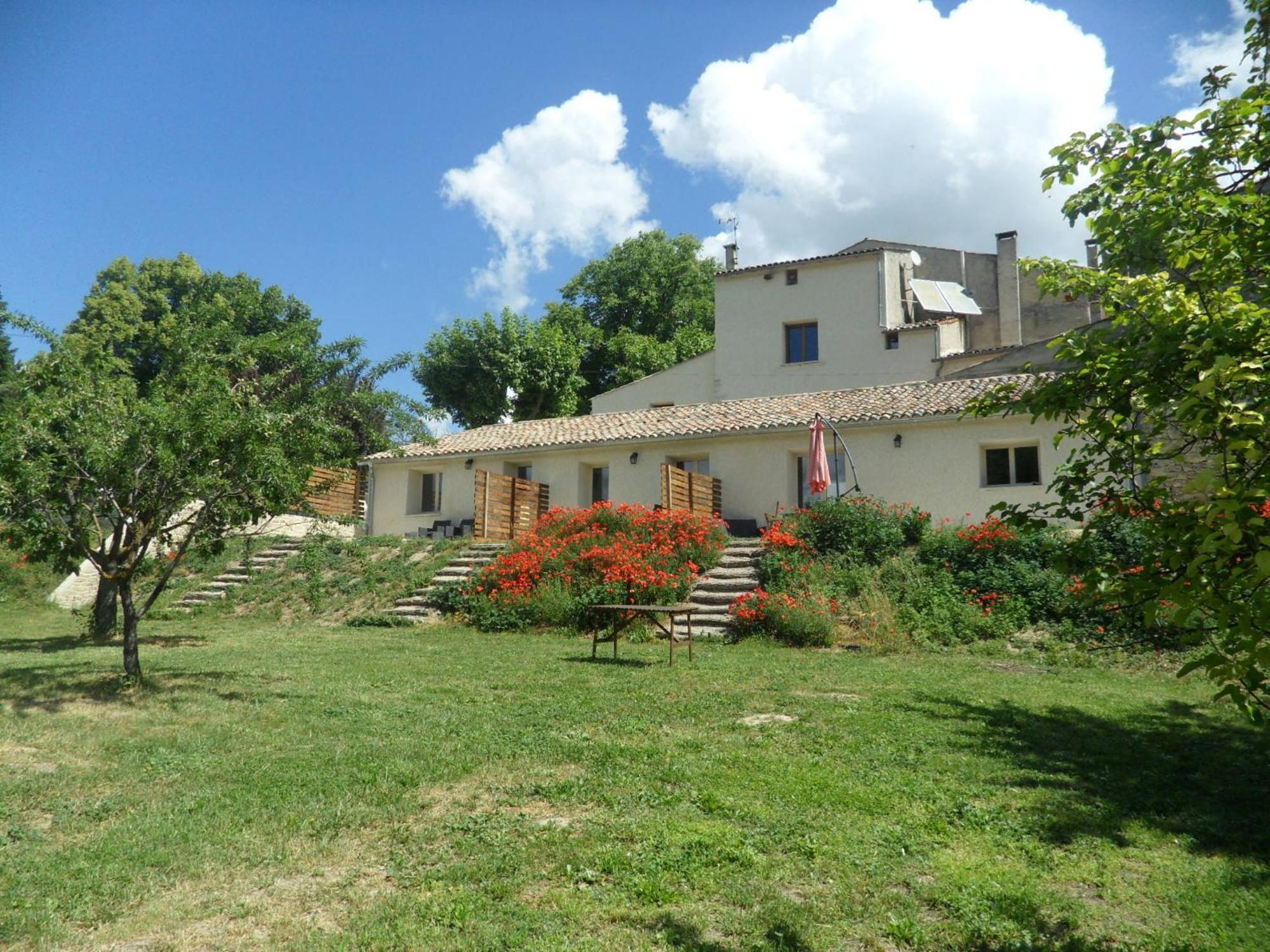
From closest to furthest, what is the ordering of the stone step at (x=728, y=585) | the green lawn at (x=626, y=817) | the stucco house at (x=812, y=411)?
1. the green lawn at (x=626, y=817)
2. the stone step at (x=728, y=585)
3. the stucco house at (x=812, y=411)

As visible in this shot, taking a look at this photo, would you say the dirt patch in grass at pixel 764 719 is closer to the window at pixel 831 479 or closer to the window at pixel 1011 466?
the window at pixel 831 479

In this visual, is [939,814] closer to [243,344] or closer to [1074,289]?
[1074,289]

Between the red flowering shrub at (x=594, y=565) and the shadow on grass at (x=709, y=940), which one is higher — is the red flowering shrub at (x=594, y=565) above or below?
above

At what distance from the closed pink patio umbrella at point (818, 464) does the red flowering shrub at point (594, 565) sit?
77.4 inches

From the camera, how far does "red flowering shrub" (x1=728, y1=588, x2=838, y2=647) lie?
11922mm

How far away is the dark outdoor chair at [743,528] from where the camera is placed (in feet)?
62.7

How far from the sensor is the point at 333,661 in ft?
32.9

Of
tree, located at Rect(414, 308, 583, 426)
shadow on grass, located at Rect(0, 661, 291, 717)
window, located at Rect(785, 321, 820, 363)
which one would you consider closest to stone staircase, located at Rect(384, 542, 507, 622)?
shadow on grass, located at Rect(0, 661, 291, 717)

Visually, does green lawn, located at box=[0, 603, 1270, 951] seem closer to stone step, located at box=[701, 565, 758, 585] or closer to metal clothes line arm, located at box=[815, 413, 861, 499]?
stone step, located at box=[701, 565, 758, 585]

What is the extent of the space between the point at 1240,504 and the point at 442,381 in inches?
1317

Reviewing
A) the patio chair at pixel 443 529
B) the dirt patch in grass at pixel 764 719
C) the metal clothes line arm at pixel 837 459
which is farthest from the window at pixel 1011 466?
the patio chair at pixel 443 529

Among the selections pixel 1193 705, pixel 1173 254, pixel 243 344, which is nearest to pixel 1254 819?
pixel 1173 254

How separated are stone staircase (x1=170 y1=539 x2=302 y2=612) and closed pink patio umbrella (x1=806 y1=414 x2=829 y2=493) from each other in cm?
935

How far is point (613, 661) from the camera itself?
10172 millimetres
